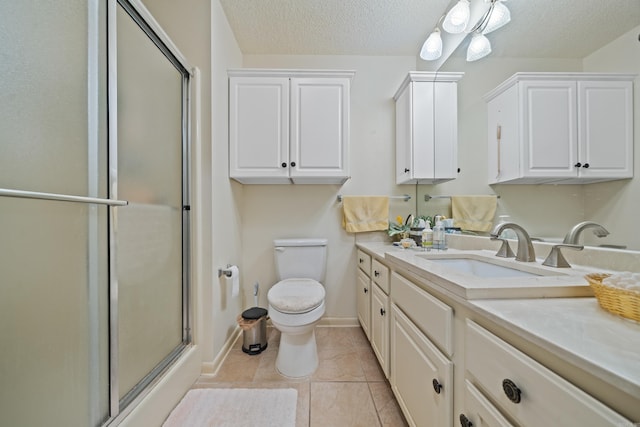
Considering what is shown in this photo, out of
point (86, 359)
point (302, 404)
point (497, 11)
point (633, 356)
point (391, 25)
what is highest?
point (391, 25)

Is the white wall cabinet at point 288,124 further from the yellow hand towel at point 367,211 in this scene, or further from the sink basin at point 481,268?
the sink basin at point 481,268

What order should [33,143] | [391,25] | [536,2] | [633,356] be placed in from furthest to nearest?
[391,25], [536,2], [33,143], [633,356]

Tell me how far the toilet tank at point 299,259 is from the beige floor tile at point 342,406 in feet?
2.48

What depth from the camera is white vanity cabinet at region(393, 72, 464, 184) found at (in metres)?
1.59

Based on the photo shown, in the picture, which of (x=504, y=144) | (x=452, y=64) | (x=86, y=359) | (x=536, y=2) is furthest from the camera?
(x=452, y=64)

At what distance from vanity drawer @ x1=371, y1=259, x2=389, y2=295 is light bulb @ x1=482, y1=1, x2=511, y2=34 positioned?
1402mm

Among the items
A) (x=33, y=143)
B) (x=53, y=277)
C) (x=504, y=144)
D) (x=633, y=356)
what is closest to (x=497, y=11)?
(x=504, y=144)

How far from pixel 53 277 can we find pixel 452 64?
90.6 inches

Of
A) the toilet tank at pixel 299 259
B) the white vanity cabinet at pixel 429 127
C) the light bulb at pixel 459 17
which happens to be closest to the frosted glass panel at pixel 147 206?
the toilet tank at pixel 299 259

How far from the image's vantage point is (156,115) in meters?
1.19

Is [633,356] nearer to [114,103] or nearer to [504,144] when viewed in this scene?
[504,144]

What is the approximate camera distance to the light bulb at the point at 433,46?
1655mm

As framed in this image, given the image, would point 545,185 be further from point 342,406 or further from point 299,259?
point 299,259

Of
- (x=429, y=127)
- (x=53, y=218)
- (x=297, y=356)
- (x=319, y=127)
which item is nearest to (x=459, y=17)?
(x=429, y=127)
